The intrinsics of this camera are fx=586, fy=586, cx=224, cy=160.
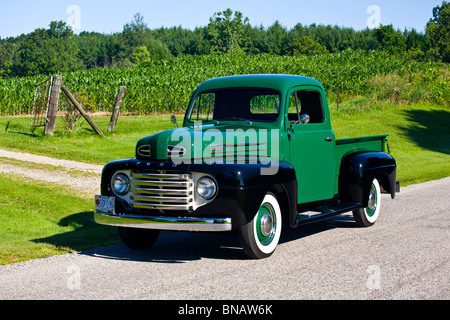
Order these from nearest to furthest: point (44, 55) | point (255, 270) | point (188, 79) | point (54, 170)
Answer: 1. point (255, 270)
2. point (54, 170)
3. point (188, 79)
4. point (44, 55)

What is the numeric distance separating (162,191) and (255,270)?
1.42 meters

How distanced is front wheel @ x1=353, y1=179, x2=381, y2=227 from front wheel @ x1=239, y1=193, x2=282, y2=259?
257cm

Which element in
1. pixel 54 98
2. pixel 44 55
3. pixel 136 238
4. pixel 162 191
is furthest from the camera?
pixel 44 55

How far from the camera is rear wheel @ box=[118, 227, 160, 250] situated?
7768mm

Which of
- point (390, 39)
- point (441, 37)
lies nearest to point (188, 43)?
point (390, 39)

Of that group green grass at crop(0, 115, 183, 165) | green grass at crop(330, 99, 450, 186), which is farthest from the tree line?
green grass at crop(0, 115, 183, 165)

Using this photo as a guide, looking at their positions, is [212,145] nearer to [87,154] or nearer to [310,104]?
[310,104]

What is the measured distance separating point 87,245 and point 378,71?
3953 cm

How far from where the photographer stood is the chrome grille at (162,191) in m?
6.77

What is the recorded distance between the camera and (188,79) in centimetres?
3656

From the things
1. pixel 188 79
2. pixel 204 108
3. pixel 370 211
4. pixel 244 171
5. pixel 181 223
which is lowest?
pixel 370 211

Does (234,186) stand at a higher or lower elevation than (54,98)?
lower

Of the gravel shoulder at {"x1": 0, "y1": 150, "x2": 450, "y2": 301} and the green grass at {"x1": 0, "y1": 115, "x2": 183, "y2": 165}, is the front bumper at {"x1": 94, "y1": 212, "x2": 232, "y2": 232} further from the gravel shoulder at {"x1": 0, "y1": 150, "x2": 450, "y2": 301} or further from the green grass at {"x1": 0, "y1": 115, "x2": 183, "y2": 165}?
the green grass at {"x1": 0, "y1": 115, "x2": 183, "y2": 165}
